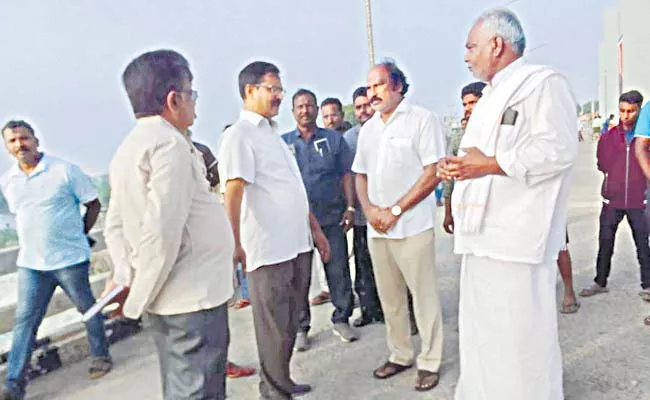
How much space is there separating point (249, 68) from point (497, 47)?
132 cm

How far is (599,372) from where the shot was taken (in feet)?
11.3

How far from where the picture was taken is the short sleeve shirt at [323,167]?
434 centimetres

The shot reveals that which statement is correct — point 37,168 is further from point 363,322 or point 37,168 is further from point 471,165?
point 471,165

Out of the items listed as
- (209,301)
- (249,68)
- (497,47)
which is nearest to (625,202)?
(497,47)

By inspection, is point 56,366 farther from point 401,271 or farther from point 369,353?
point 401,271

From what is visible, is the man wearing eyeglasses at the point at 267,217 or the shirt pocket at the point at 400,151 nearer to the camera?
the man wearing eyeglasses at the point at 267,217

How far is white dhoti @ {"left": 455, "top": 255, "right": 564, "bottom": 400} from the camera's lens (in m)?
2.52

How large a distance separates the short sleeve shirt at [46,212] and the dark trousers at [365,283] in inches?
82.7

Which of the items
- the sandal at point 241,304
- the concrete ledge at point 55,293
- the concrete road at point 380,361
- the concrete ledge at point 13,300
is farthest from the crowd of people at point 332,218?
the sandal at point 241,304

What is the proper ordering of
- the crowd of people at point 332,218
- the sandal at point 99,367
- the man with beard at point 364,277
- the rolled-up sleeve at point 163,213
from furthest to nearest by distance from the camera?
the man with beard at point 364,277
the sandal at point 99,367
the crowd of people at point 332,218
the rolled-up sleeve at point 163,213

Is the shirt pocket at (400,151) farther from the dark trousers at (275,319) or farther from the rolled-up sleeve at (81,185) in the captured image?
the rolled-up sleeve at (81,185)

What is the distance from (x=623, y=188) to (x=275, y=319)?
3.16m

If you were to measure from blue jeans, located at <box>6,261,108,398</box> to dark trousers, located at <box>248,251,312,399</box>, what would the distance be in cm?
159

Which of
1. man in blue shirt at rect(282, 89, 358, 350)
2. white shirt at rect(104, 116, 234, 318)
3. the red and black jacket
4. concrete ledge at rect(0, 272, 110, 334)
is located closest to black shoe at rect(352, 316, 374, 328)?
man in blue shirt at rect(282, 89, 358, 350)
